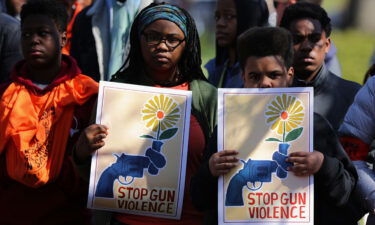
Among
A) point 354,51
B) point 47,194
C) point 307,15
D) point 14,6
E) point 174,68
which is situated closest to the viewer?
point 174,68

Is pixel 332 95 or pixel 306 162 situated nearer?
pixel 306 162

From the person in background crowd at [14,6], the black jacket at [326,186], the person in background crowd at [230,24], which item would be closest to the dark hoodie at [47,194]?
the black jacket at [326,186]

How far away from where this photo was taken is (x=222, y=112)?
4.36 meters

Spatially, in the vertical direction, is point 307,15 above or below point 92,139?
above

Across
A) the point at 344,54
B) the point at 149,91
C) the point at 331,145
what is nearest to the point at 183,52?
A: the point at 149,91

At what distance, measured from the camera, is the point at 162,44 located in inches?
187

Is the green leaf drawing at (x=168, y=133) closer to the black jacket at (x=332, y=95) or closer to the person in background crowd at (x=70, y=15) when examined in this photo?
the black jacket at (x=332, y=95)

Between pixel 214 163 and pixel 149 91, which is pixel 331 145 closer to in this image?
pixel 214 163

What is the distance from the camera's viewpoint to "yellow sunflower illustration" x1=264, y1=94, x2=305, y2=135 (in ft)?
14.2

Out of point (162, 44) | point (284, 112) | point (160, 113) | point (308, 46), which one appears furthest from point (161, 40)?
point (308, 46)

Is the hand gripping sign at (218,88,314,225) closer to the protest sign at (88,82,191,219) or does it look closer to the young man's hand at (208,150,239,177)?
the young man's hand at (208,150,239,177)

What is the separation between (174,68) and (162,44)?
0.64 feet

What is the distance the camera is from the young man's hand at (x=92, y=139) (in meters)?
4.48

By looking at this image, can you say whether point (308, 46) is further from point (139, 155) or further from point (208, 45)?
point (208, 45)
